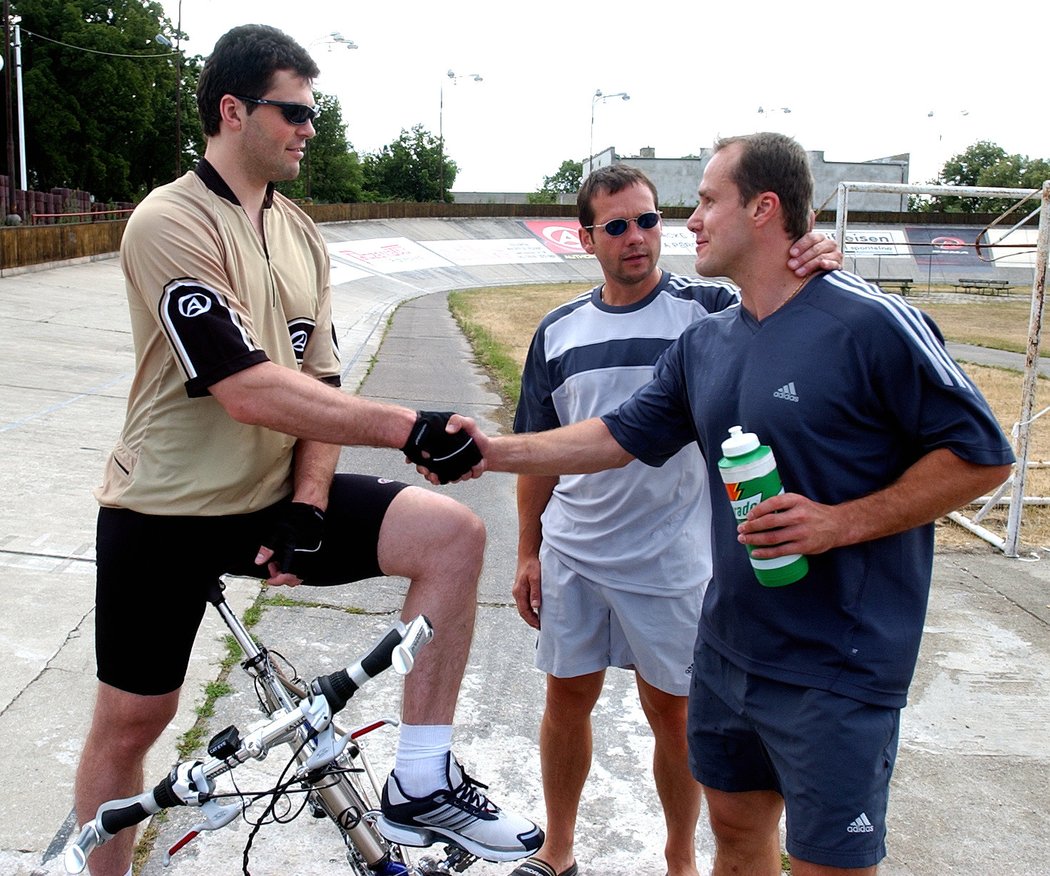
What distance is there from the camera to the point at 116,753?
9.53 ft

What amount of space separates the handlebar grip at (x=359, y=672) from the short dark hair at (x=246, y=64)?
1509 millimetres

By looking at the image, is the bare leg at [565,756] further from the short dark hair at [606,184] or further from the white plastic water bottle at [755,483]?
the short dark hair at [606,184]

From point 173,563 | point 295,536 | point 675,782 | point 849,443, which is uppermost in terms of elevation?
point 849,443

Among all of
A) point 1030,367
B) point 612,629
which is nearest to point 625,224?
point 612,629

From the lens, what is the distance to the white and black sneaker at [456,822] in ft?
8.29

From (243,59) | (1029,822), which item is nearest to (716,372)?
(243,59)

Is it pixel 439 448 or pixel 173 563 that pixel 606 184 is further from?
pixel 173 563

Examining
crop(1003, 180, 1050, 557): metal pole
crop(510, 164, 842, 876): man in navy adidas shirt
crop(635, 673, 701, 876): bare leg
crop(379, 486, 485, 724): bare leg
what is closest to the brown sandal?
crop(510, 164, 842, 876): man in navy adidas shirt

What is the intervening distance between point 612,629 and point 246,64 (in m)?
2.19

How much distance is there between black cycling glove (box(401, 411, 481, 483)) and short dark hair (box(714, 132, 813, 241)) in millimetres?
972

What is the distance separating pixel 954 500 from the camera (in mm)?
2432

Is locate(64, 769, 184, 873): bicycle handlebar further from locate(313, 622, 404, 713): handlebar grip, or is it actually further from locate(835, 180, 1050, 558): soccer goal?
locate(835, 180, 1050, 558): soccer goal

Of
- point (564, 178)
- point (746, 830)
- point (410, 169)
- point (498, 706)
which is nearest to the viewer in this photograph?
point (746, 830)

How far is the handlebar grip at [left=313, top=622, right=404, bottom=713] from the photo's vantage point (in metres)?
2.04
